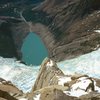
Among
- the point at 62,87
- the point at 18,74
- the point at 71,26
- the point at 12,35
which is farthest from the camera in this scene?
the point at 12,35

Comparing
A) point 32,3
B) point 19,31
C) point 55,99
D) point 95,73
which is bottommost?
point 55,99

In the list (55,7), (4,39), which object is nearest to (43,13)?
(55,7)

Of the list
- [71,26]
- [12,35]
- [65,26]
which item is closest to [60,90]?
[71,26]

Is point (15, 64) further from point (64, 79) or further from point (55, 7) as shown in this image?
point (64, 79)

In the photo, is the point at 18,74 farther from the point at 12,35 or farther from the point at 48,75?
the point at 12,35

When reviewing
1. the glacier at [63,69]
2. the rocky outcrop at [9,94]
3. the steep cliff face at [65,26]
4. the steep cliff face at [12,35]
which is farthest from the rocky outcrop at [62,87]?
the steep cliff face at [12,35]

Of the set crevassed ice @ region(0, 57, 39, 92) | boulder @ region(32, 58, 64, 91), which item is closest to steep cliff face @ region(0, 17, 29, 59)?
crevassed ice @ region(0, 57, 39, 92)

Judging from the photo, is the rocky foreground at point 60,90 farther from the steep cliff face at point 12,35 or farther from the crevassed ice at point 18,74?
the steep cliff face at point 12,35
